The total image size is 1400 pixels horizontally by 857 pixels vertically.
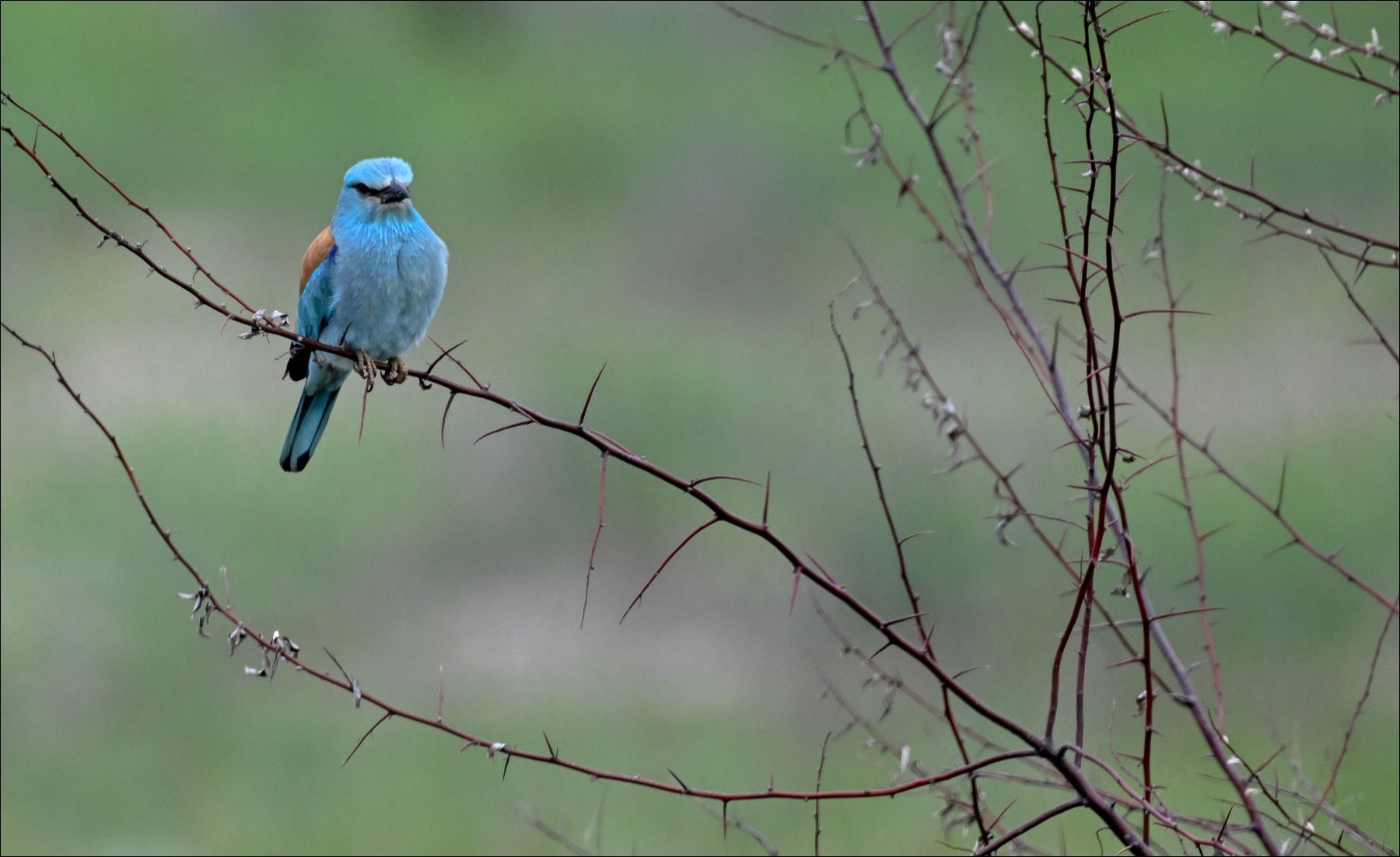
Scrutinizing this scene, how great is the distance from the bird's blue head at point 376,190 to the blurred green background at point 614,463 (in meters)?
2.29

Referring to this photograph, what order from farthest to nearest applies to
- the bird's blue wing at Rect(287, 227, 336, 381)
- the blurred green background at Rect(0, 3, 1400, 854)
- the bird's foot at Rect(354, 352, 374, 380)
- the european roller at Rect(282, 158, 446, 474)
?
the blurred green background at Rect(0, 3, 1400, 854)
the bird's blue wing at Rect(287, 227, 336, 381)
the european roller at Rect(282, 158, 446, 474)
the bird's foot at Rect(354, 352, 374, 380)

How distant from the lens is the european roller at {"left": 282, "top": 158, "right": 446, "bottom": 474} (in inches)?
161

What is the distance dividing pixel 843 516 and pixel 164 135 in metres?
6.93

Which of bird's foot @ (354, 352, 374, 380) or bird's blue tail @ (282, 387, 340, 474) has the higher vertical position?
bird's blue tail @ (282, 387, 340, 474)

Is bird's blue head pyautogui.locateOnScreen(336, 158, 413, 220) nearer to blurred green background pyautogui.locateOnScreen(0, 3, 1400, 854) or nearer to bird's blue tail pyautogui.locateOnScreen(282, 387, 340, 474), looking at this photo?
bird's blue tail pyautogui.locateOnScreen(282, 387, 340, 474)

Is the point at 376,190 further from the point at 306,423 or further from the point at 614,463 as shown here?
the point at 614,463

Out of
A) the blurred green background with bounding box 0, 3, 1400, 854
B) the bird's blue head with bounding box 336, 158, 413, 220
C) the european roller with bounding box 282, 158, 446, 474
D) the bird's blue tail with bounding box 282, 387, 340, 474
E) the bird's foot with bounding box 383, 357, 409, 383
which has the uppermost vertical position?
the blurred green background with bounding box 0, 3, 1400, 854

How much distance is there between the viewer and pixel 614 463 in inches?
315

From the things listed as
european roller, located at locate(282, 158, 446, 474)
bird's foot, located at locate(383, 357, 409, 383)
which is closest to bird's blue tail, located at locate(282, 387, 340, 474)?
european roller, located at locate(282, 158, 446, 474)

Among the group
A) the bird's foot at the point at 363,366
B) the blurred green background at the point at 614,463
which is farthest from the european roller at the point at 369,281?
the blurred green background at the point at 614,463

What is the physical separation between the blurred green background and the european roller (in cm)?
213

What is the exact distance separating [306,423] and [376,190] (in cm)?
71

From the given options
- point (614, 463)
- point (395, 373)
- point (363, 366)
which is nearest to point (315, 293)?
point (395, 373)

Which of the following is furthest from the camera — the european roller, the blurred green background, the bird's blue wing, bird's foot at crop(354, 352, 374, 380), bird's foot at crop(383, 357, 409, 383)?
the blurred green background
